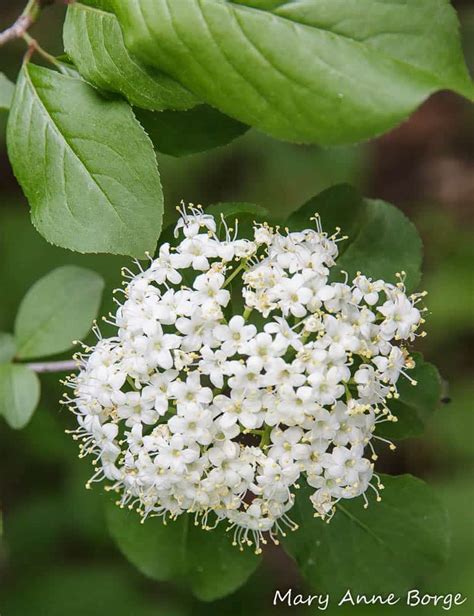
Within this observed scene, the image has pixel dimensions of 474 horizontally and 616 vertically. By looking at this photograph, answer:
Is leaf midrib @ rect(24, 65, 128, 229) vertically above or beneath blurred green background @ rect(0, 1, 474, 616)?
above

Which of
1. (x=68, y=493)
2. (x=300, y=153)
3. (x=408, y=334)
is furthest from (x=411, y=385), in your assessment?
(x=300, y=153)

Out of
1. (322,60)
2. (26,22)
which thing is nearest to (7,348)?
(26,22)

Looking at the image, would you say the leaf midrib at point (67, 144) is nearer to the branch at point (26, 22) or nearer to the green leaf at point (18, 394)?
the branch at point (26, 22)

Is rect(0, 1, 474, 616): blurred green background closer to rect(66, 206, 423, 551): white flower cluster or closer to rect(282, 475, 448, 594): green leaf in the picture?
rect(282, 475, 448, 594): green leaf

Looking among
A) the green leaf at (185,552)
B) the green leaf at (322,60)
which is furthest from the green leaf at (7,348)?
the green leaf at (322,60)

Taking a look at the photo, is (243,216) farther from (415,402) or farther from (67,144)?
(415,402)

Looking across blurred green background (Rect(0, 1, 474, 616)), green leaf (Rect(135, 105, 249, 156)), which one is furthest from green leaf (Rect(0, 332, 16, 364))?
blurred green background (Rect(0, 1, 474, 616))

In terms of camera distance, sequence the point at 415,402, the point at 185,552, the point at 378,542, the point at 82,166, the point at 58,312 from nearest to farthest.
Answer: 1. the point at 82,166
2. the point at 415,402
3. the point at 378,542
4. the point at 185,552
5. the point at 58,312

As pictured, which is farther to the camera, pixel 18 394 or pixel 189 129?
pixel 18 394
